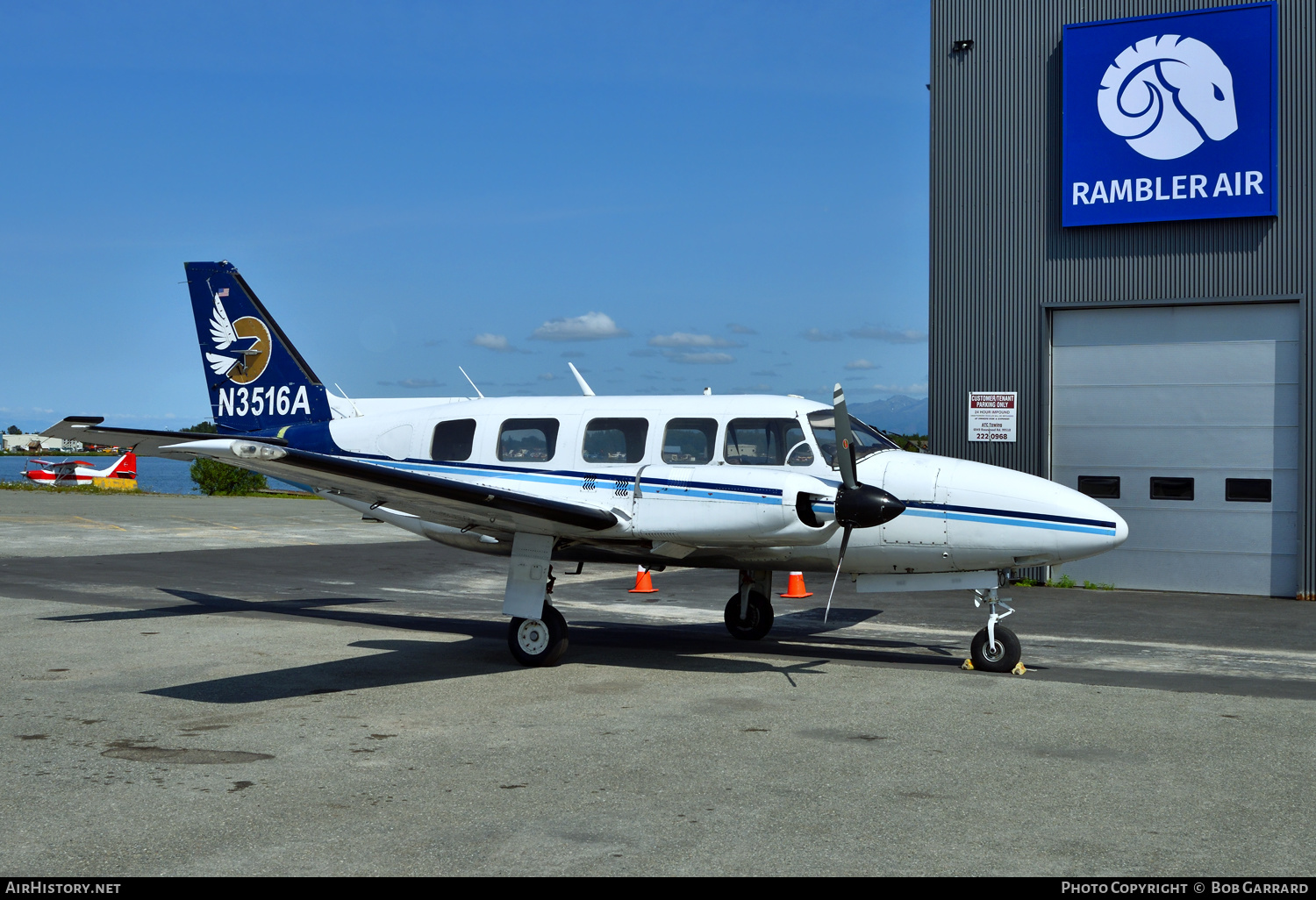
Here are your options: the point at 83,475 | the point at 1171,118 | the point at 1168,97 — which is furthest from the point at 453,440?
the point at 83,475

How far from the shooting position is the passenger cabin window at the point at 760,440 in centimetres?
1015

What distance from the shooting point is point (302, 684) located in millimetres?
9305

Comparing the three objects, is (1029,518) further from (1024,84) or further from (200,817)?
(1024,84)

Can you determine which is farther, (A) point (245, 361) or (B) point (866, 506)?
(A) point (245, 361)

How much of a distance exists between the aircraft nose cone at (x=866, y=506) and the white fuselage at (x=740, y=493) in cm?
23

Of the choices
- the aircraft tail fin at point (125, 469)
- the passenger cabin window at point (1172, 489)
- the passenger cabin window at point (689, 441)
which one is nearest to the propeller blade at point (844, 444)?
the passenger cabin window at point (689, 441)

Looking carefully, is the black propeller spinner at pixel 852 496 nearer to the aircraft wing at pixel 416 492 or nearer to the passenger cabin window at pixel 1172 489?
the aircraft wing at pixel 416 492

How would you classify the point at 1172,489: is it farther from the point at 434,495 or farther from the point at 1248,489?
the point at 434,495

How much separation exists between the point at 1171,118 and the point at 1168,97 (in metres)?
0.35

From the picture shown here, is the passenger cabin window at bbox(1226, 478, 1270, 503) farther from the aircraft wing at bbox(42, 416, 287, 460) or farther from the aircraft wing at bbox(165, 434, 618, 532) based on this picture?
the aircraft wing at bbox(42, 416, 287, 460)

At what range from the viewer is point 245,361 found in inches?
552

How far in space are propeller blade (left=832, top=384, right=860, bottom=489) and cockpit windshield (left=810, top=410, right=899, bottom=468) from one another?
47 cm

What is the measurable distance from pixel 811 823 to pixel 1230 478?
13.9 m

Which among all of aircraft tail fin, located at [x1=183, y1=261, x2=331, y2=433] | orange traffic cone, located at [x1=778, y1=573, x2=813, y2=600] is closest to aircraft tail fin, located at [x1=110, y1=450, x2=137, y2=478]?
aircraft tail fin, located at [x1=183, y1=261, x2=331, y2=433]
